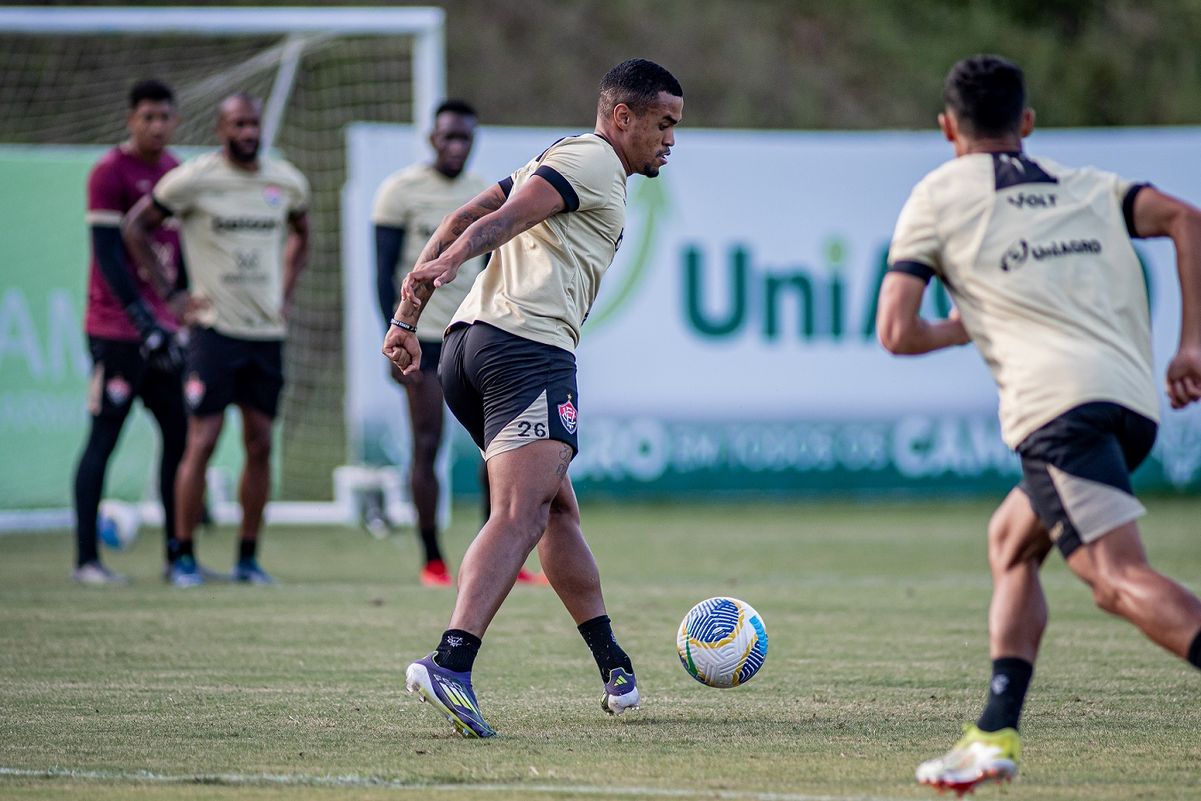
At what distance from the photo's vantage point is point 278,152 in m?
14.8

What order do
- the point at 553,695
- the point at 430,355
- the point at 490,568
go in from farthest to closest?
the point at 430,355 < the point at 553,695 < the point at 490,568

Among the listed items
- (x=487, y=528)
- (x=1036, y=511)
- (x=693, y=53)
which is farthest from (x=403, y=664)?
(x=693, y=53)

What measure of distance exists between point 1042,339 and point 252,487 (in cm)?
622

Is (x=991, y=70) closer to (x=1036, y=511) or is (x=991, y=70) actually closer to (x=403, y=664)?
(x=1036, y=511)

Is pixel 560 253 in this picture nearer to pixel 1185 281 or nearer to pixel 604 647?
A: pixel 604 647

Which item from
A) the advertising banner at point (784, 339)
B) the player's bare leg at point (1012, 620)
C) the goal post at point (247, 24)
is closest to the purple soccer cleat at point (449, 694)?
the player's bare leg at point (1012, 620)

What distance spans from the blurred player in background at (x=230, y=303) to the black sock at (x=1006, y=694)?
5.95m

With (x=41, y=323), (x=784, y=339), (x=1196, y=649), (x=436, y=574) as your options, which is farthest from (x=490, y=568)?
(x=784, y=339)

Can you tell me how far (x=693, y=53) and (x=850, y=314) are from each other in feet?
39.1

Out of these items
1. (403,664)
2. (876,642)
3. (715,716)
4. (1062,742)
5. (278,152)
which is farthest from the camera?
(278,152)

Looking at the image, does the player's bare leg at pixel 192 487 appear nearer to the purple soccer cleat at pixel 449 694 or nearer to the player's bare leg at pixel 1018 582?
the purple soccer cleat at pixel 449 694

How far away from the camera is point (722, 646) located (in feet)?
19.0

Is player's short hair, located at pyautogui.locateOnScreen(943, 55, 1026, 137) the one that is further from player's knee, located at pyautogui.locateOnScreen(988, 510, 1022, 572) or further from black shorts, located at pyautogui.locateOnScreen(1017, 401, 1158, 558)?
player's knee, located at pyautogui.locateOnScreen(988, 510, 1022, 572)

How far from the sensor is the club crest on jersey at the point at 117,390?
9.63 metres
